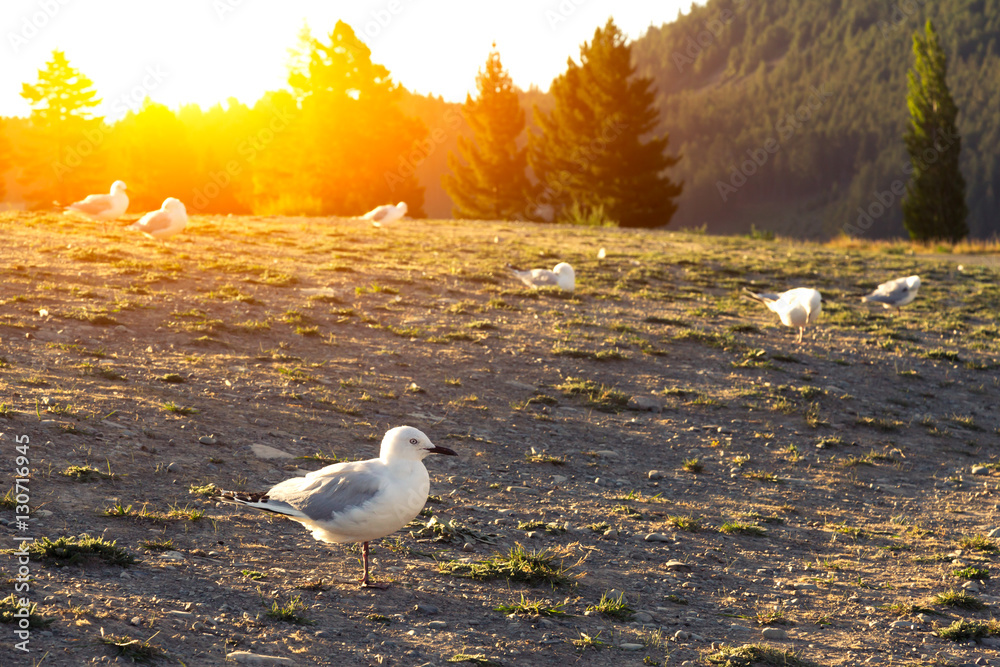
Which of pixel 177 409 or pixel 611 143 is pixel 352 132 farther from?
pixel 177 409

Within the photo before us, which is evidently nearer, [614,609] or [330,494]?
[330,494]

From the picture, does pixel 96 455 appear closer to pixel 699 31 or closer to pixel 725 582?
pixel 725 582

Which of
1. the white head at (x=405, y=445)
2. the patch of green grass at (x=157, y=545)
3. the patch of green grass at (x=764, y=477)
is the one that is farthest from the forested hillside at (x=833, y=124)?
the patch of green grass at (x=157, y=545)

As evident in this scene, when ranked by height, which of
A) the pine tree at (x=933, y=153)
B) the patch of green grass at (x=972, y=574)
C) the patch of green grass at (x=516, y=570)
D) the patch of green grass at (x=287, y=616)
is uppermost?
the pine tree at (x=933, y=153)

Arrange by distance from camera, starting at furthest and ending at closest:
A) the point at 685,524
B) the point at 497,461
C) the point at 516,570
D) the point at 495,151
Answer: the point at 495,151 < the point at 497,461 < the point at 685,524 < the point at 516,570

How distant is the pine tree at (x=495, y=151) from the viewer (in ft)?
173

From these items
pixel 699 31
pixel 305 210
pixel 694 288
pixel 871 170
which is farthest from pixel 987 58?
pixel 694 288

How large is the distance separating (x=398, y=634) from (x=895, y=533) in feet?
14.5

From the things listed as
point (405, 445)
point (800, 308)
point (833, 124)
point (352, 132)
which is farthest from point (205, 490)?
point (833, 124)

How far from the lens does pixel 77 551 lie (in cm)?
456

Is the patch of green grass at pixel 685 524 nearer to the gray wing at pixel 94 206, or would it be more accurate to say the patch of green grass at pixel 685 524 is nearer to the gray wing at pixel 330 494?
the gray wing at pixel 330 494

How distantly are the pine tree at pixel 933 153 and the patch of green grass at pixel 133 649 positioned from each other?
45442 mm

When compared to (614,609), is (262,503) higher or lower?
higher

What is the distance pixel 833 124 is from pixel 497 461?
427ft
